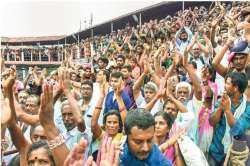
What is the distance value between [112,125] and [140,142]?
1113mm

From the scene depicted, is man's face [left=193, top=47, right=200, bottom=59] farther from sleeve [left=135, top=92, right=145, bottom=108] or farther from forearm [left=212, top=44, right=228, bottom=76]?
forearm [left=212, top=44, right=228, bottom=76]

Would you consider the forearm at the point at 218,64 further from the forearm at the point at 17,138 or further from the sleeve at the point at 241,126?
the forearm at the point at 17,138

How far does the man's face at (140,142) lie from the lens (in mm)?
2703

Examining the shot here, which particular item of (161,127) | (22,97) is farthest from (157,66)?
(161,127)

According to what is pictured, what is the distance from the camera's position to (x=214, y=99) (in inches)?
177

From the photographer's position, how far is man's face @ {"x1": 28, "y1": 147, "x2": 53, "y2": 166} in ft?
8.36

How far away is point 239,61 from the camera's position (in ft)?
14.6

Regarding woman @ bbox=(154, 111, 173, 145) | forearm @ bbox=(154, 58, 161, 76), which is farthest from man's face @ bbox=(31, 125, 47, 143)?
forearm @ bbox=(154, 58, 161, 76)

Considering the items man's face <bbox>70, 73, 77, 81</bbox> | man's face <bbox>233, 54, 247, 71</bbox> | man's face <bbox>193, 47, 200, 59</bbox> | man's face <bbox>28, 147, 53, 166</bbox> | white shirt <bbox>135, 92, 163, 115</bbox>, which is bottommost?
man's face <bbox>28, 147, 53, 166</bbox>

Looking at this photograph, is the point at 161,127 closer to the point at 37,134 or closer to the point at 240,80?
the point at 240,80

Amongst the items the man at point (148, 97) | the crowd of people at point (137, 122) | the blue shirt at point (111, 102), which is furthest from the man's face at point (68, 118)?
the blue shirt at point (111, 102)

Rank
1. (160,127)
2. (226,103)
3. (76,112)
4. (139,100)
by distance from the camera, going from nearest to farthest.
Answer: (226,103) → (160,127) → (76,112) → (139,100)

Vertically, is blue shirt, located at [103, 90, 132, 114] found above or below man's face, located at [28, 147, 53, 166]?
above

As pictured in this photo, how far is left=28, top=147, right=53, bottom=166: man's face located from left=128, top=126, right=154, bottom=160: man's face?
44 cm
